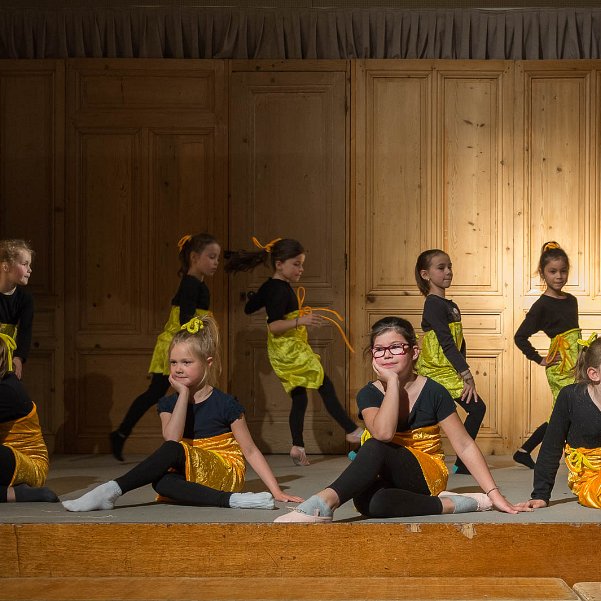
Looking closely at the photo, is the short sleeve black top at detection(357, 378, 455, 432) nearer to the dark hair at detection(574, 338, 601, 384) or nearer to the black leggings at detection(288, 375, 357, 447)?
the dark hair at detection(574, 338, 601, 384)

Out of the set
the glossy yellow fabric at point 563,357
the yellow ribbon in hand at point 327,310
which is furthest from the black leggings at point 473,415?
the yellow ribbon in hand at point 327,310

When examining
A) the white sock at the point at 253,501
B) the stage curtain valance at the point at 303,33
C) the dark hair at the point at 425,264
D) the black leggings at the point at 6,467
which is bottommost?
the white sock at the point at 253,501

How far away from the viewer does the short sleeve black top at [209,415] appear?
4.23m

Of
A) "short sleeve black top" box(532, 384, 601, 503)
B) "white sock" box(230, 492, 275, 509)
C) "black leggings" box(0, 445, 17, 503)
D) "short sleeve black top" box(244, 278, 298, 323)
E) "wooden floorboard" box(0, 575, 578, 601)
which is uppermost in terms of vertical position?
"short sleeve black top" box(244, 278, 298, 323)

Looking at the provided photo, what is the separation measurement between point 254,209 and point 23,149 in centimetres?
150

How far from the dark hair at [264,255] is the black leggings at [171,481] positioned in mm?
2046

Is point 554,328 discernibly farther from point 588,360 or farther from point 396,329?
point 396,329

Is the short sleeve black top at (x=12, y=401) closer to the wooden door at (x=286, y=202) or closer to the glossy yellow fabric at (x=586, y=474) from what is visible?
the wooden door at (x=286, y=202)

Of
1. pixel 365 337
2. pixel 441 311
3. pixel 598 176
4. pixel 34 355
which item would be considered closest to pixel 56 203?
pixel 34 355

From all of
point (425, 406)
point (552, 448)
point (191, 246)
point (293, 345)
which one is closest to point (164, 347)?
point (191, 246)

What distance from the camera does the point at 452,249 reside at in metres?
6.33

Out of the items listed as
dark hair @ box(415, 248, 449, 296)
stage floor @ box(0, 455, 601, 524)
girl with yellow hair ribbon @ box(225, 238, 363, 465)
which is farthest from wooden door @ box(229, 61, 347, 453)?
dark hair @ box(415, 248, 449, 296)

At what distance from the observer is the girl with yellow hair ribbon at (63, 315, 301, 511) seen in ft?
13.0

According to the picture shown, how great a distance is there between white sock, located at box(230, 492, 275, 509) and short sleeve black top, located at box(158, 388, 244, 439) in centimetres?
38
